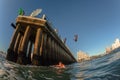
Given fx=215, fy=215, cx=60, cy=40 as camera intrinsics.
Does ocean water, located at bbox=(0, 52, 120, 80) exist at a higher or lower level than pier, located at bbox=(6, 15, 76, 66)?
lower

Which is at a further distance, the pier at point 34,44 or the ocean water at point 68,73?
the pier at point 34,44

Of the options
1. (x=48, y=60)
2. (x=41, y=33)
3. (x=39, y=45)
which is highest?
(x=41, y=33)

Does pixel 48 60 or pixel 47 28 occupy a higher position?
pixel 47 28

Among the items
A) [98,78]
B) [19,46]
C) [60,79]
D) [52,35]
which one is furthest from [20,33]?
[98,78]

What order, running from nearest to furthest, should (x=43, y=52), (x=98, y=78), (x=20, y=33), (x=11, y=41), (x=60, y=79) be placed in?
(x=98, y=78)
(x=60, y=79)
(x=43, y=52)
(x=11, y=41)
(x=20, y=33)

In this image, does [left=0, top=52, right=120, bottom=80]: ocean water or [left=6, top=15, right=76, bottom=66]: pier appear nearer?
[left=0, top=52, right=120, bottom=80]: ocean water

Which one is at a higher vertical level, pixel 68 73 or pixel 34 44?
pixel 34 44

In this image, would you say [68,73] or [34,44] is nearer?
[68,73]

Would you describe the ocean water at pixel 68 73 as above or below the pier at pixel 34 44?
below

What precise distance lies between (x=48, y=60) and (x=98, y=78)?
14.8m

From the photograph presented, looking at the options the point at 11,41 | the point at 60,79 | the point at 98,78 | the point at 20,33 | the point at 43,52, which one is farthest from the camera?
the point at 20,33

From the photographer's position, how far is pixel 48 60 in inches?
1002

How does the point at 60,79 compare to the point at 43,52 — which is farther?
the point at 43,52

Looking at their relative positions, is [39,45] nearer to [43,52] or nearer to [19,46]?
[43,52]
